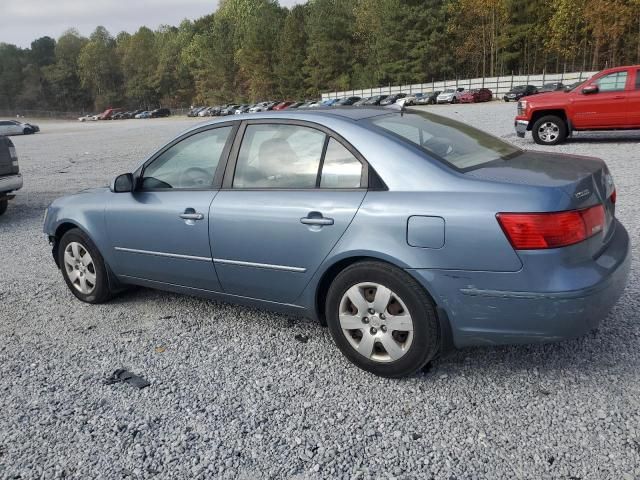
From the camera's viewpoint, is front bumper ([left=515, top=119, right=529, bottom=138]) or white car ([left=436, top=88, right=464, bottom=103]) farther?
white car ([left=436, top=88, right=464, bottom=103])

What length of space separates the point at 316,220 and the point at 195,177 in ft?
4.05

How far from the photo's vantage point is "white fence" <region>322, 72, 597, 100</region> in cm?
5372

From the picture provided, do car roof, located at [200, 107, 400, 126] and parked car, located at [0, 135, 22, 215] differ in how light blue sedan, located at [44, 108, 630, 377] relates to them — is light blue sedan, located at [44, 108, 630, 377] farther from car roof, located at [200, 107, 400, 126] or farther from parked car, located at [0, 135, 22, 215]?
parked car, located at [0, 135, 22, 215]

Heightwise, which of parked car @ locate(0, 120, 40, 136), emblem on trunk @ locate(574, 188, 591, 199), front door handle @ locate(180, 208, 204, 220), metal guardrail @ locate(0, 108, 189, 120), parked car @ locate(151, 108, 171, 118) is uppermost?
emblem on trunk @ locate(574, 188, 591, 199)

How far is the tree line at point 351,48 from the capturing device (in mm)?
58562

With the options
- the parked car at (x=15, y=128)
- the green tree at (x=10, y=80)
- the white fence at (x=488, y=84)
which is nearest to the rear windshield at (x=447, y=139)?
the parked car at (x=15, y=128)

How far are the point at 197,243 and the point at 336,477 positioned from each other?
195 centimetres

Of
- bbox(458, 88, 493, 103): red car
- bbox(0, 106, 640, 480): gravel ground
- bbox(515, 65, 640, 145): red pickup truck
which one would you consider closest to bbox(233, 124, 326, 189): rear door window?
bbox(0, 106, 640, 480): gravel ground

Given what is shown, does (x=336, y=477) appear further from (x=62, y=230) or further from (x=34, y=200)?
(x=34, y=200)

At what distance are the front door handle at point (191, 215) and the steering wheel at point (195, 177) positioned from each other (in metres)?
0.22

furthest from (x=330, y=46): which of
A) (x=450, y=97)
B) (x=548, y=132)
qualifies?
(x=548, y=132)

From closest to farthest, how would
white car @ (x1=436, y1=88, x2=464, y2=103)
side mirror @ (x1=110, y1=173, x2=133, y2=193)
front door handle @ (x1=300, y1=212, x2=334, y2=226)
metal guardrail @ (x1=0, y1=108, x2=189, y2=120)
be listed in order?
front door handle @ (x1=300, y1=212, x2=334, y2=226)
side mirror @ (x1=110, y1=173, x2=133, y2=193)
white car @ (x1=436, y1=88, x2=464, y2=103)
metal guardrail @ (x1=0, y1=108, x2=189, y2=120)

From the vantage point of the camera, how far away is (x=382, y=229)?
10.0 feet

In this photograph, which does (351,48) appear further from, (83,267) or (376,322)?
(376,322)
